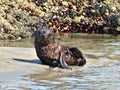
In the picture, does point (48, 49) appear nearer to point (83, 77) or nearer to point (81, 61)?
point (81, 61)

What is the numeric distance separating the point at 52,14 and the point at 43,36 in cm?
861

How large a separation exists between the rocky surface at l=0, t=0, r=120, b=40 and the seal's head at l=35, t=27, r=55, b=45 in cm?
585

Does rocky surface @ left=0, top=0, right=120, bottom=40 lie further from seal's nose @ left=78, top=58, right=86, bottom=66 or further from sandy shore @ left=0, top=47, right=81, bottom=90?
seal's nose @ left=78, top=58, right=86, bottom=66

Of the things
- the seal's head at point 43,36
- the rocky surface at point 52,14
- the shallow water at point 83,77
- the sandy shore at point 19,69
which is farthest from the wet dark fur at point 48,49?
the rocky surface at point 52,14

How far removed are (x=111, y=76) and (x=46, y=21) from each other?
8.85m

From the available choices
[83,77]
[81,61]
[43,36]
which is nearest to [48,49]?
[43,36]

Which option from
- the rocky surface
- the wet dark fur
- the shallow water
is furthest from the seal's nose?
the rocky surface

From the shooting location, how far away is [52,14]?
59.0ft

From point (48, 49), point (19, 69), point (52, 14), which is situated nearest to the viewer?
point (19, 69)

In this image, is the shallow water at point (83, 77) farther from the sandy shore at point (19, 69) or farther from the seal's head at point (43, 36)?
the seal's head at point (43, 36)

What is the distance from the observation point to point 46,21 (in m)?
17.2

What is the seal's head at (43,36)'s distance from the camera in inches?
369

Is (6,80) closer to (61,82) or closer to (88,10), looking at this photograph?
(61,82)

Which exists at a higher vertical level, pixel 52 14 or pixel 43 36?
pixel 52 14
